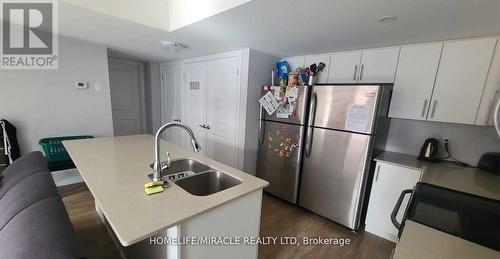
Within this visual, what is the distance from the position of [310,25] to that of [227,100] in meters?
1.54

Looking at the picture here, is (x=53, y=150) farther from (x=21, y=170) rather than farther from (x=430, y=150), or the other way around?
(x=430, y=150)

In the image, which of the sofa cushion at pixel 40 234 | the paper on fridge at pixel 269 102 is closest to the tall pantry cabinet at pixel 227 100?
the paper on fridge at pixel 269 102

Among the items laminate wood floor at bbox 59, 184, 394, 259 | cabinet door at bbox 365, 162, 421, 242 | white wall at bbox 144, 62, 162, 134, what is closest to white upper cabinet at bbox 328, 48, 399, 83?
cabinet door at bbox 365, 162, 421, 242

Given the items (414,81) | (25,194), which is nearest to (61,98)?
(25,194)

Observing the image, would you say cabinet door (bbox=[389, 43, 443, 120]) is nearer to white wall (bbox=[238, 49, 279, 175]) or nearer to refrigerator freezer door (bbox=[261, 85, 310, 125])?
refrigerator freezer door (bbox=[261, 85, 310, 125])

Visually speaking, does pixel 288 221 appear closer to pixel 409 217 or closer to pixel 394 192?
pixel 394 192

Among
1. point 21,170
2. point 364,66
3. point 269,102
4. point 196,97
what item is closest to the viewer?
point 21,170

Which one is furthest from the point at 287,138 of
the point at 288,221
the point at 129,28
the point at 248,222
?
the point at 129,28

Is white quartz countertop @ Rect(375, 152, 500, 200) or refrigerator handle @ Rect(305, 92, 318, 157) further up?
refrigerator handle @ Rect(305, 92, 318, 157)

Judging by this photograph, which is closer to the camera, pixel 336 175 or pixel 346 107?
pixel 346 107

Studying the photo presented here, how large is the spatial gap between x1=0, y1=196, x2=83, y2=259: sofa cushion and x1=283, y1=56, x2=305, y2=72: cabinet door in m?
2.69

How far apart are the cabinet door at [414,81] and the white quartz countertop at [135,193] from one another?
1.73 metres

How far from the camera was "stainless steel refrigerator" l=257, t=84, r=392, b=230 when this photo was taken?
1.91 meters

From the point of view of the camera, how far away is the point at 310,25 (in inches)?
64.0
